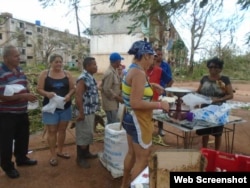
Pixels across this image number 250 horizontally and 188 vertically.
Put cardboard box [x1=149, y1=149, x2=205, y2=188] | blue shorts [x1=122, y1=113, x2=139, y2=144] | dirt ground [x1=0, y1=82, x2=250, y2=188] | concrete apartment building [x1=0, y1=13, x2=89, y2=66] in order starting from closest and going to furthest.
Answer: cardboard box [x1=149, y1=149, x2=205, y2=188], blue shorts [x1=122, y1=113, x2=139, y2=144], dirt ground [x1=0, y1=82, x2=250, y2=188], concrete apartment building [x1=0, y1=13, x2=89, y2=66]

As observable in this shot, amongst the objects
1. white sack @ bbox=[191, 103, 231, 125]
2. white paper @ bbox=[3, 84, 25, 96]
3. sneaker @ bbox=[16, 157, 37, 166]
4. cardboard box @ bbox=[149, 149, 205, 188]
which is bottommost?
sneaker @ bbox=[16, 157, 37, 166]

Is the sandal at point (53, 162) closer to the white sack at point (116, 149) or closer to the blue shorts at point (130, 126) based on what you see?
the white sack at point (116, 149)

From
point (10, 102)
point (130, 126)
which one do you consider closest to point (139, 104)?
point (130, 126)

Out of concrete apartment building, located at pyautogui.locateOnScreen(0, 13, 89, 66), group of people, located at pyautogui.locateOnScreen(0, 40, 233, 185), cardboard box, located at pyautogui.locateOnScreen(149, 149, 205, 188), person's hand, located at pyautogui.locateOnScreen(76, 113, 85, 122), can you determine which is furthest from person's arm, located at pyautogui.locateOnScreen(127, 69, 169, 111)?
concrete apartment building, located at pyautogui.locateOnScreen(0, 13, 89, 66)

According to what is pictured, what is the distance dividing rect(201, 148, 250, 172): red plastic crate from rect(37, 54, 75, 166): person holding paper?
7.83 feet

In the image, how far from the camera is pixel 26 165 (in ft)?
12.5

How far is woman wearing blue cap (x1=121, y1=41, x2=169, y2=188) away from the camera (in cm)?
234

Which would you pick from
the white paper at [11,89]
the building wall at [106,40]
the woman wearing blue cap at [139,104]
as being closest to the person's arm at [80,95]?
the white paper at [11,89]

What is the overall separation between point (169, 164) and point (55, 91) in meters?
2.59

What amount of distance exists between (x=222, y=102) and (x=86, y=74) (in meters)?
1.91

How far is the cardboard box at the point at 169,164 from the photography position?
4.48ft

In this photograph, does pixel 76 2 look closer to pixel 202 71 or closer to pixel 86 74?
pixel 86 74

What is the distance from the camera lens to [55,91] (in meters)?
3.65

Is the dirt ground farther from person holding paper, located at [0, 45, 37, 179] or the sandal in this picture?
person holding paper, located at [0, 45, 37, 179]
